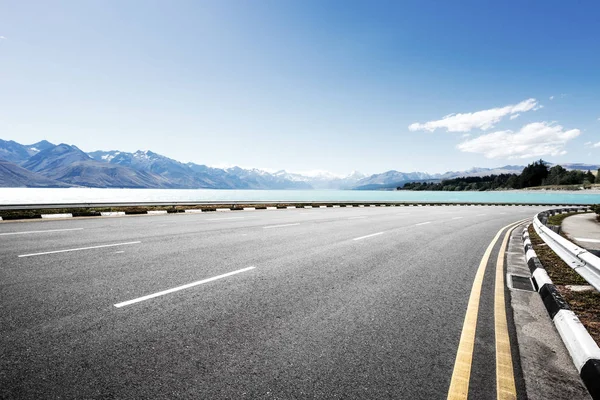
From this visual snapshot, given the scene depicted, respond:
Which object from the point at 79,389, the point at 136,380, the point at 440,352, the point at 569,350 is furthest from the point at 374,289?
the point at 79,389

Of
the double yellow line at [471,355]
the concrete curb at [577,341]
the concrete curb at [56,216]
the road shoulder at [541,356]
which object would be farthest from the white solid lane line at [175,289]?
the concrete curb at [56,216]

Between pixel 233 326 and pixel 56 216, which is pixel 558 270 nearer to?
pixel 233 326

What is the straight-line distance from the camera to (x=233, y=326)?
11.3ft

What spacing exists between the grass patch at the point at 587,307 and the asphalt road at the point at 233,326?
1041 millimetres

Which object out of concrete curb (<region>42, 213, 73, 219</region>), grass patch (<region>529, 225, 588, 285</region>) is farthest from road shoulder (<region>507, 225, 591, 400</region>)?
concrete curb (<region>42, 213, 73, 219</region>)

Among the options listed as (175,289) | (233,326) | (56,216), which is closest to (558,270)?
(233,326)

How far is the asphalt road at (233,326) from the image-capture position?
2.44 m

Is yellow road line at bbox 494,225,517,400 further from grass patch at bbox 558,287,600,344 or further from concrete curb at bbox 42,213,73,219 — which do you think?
concrete curb at bbox 42,213,73,219

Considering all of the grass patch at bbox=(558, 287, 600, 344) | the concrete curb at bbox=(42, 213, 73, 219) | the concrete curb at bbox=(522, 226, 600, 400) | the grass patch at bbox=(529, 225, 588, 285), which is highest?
the concrete curb at bbox=(42, 213, 73, 219)

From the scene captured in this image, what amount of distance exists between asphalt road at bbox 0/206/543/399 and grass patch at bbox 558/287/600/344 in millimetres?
1041

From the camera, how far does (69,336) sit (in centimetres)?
307

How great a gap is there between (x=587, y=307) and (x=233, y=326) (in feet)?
16.9

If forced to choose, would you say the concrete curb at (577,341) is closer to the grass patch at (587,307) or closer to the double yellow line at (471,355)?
the grass patch at (587,307)

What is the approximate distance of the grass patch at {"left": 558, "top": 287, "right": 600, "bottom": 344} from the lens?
3.54 m
